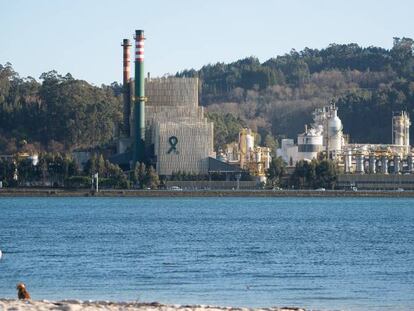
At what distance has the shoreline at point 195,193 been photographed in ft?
380

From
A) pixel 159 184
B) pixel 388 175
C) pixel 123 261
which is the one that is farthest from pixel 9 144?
pixel 123 261

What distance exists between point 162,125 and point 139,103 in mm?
3145

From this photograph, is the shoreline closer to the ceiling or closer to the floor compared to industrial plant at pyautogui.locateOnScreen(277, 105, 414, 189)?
closer to the floor

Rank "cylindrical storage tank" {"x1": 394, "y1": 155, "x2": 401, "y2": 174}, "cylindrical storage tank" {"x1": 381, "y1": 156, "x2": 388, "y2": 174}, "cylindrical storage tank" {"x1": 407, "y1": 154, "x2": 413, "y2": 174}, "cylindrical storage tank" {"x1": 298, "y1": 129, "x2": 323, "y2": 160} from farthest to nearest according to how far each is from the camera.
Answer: "cylindrical storage tank" {"x1": 298, "y1": 129, "x2": 323, "y2": 160} → "cylindrical storage tank" {"x1": 407, "y1": 154, "x2": 413, "y2": 174} → "cylindrical storage tank" {"x1": 394, "y1": 155, "x2": 401, "y2": 174} → "cylindrical storage tank" {"x1": 381, "y1": 156, "x2": 388, "y2": 174}

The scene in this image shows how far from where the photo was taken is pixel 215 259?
147 ft

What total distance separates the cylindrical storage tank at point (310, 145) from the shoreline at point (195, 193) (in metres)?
12.9

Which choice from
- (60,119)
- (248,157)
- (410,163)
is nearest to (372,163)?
(410,163)

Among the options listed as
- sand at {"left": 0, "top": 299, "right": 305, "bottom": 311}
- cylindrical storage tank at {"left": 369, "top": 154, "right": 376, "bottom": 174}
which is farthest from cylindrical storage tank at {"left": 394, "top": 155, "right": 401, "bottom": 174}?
sand at {"left": 0, "top": 299, "right": 305, "bottom": 311}

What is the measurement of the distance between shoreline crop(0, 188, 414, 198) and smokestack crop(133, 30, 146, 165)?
10.0 ft

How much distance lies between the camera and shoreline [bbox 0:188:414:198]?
116 meters

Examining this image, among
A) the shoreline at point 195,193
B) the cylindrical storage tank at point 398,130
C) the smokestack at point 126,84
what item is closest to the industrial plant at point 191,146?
the smokestack at point 126,84

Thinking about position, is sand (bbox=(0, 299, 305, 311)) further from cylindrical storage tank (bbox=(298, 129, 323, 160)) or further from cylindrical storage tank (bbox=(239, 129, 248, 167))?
cylindrical storage tank (bbox=(298, 129, 323, 160))

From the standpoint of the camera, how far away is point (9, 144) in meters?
146

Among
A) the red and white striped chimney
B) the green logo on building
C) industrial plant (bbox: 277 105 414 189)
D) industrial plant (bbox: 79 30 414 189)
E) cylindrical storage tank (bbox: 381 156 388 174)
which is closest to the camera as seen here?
the red and white striped chimney
